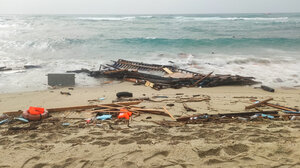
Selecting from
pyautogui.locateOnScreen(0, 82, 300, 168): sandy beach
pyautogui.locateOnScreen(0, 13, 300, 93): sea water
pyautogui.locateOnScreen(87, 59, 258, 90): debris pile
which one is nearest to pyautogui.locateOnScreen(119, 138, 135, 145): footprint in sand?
pyautogui.locateOnScreen(0, 82, 300, 168): sandy beach

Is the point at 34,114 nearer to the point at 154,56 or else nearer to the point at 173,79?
the point at 173,79

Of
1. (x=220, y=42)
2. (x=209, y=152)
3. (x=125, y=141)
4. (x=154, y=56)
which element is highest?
(x=220, y=42)

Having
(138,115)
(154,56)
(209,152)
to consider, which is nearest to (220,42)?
(154,56)

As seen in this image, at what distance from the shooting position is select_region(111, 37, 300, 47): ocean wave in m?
27.5

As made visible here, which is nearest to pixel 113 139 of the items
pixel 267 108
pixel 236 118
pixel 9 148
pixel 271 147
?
pixel 9 148

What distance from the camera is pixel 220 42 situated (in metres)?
28.8

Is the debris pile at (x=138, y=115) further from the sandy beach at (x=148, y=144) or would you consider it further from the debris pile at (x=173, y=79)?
the debris pile at (x=173, y=79)

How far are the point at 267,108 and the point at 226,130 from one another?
3212 millimetres

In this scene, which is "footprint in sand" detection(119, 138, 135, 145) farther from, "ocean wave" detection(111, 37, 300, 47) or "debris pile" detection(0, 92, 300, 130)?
"ocean wave" detection(111, 37, 300, 47)

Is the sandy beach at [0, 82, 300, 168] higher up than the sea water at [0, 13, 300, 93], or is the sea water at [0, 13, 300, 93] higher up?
the sea water at [0, 13, 300, 93]

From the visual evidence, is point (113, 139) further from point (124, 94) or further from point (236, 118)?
point (124, 94)

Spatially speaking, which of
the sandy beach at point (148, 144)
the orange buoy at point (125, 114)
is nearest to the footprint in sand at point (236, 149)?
the sandy beach at point (148, 144)

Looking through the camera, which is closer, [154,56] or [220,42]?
[154,56]

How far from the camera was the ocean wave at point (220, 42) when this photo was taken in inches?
1084
